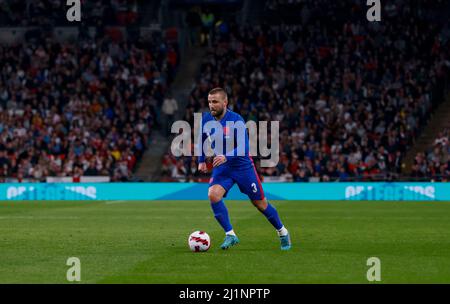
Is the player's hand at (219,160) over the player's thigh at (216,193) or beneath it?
over

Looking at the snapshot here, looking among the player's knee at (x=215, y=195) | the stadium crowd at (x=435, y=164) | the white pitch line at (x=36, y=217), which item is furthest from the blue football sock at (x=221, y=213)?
the stadium crowd at (x=435, y=164)

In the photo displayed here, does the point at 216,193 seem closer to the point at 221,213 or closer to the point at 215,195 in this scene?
the point at 215,195

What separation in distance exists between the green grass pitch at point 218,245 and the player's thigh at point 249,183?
2.86 feet

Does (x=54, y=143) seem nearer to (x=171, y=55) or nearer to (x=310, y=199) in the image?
(x=171, y=55)

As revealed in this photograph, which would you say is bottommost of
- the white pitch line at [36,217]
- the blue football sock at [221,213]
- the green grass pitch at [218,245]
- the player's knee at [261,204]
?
the white pitch line at [36,217]

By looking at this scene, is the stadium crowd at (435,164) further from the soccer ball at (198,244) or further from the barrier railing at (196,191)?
the soccer ball at (198,244)

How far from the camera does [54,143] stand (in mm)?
37938

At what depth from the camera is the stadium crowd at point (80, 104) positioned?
3719 centimetres

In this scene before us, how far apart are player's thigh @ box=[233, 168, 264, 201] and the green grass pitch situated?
0.87 m

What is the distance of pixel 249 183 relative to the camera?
14570 millimetres

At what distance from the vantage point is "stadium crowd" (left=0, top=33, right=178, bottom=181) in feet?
122

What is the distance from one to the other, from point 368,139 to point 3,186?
14053 millimetres
